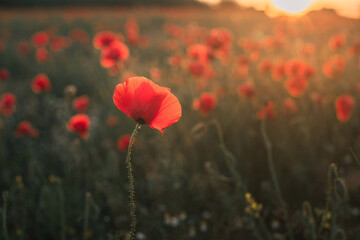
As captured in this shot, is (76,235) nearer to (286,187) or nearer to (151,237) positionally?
(151,237)

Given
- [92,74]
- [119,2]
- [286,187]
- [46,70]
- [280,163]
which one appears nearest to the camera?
[286,187]

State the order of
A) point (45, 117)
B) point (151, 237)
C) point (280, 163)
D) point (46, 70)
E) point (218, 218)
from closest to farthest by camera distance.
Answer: point (151, 237), point (218, 218), point (280, 163), point (45, 117), point (46, 70)

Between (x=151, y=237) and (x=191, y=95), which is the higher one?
(x=191, y=95)

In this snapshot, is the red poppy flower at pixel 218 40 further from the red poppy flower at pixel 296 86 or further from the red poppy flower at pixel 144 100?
the red poppy flower at pixel 144 100

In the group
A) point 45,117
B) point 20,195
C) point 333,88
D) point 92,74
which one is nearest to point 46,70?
point 92,74

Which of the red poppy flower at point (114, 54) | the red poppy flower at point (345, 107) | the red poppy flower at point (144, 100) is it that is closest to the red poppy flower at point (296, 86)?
the red poppy flower at point (345, 107)

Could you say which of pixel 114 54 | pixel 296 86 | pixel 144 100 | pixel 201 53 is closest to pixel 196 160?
pixel 296 86

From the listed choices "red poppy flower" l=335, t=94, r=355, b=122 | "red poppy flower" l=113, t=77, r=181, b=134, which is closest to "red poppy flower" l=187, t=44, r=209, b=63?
"red poppy flower" l=335, t=94, r=355, b=122

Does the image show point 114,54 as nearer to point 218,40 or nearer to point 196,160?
point 218,40

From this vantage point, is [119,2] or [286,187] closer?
[286,187]
